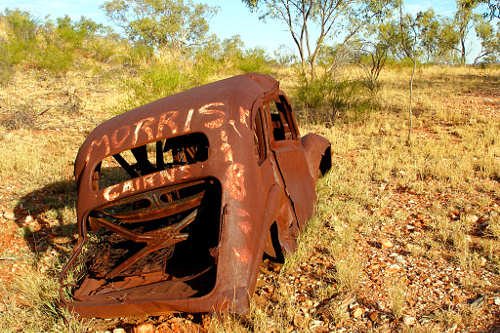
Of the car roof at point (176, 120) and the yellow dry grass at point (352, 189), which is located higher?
the car roof at point (176, 120)

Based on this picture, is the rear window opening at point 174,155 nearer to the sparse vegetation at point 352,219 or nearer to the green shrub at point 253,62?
the sparse vegetation at point 352,219

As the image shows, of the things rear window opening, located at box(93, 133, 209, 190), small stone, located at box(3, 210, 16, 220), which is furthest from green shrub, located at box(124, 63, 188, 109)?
rear window opening, located at box(93, 133, 209, 190)

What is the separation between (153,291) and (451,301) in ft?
6.69

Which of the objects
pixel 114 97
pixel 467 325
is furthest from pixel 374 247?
pixel 114 97

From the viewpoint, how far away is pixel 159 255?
3027 mm

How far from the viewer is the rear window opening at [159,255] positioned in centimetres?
272

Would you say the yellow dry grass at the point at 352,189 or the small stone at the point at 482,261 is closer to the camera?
the yellow dry grass at the point at 352,189

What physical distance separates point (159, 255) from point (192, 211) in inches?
17.4

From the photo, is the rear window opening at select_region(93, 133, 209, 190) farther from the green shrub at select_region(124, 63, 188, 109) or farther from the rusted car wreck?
the green shrub at select_region(124, 63, 188, 109)


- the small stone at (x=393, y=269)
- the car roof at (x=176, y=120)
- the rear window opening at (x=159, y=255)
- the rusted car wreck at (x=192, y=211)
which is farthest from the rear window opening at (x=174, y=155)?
the small stone at (x=393, y=269)

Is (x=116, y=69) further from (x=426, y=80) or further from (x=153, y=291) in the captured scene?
(x=153, y=291)

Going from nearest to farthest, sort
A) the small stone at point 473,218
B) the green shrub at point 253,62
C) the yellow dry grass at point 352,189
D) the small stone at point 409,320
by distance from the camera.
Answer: the small stone at point 409,320 → the yellow dry grass at point 352,189 → the small stone at point 473,218 → the green shrub at point 253,62

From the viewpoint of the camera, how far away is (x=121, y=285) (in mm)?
2949

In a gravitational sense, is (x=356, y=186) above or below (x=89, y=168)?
below
